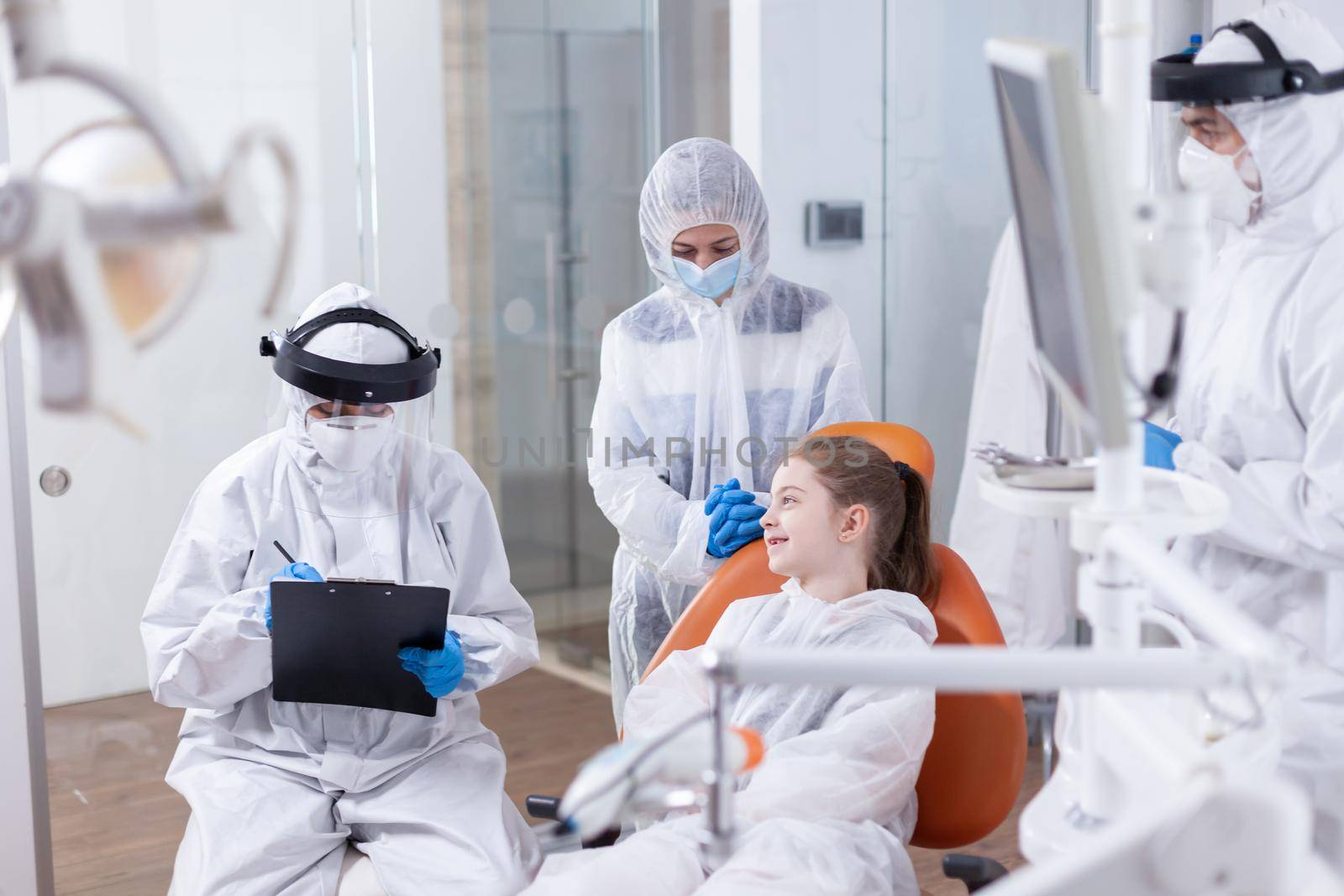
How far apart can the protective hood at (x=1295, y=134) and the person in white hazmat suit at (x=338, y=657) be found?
1204mm

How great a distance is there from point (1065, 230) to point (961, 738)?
3.37 ft

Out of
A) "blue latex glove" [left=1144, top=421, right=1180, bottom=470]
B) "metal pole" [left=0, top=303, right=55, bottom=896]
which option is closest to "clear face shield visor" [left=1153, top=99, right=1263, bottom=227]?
"blue latex glove" [left=1144, top=421, right=1180, bottom=470]

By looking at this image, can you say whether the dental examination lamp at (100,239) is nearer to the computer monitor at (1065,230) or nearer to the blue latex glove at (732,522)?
the computer monitor at (1065,230)

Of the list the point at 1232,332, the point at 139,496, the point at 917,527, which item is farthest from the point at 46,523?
the point at 1232,332

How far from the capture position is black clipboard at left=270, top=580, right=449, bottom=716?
1.73m

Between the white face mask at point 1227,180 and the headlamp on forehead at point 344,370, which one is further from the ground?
the white face mask at point 1227,180

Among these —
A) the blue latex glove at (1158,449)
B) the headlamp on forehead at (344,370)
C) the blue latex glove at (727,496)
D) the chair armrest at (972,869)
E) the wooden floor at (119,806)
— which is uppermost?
the headlamp on forehead at (344,370)

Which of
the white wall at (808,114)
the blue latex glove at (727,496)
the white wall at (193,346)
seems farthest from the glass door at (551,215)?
the blue latex glove at (727,496)

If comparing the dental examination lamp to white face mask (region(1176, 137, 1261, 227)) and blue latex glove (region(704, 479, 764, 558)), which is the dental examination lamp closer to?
blue latex glove (region(704, 479, 764, 558))

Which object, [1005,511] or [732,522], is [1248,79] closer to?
[732,522]

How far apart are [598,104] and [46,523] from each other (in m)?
1.83

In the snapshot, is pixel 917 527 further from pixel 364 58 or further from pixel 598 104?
pixel 598 104

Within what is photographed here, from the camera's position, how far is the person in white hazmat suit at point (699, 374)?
7.32ft

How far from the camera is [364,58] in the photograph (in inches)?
105
